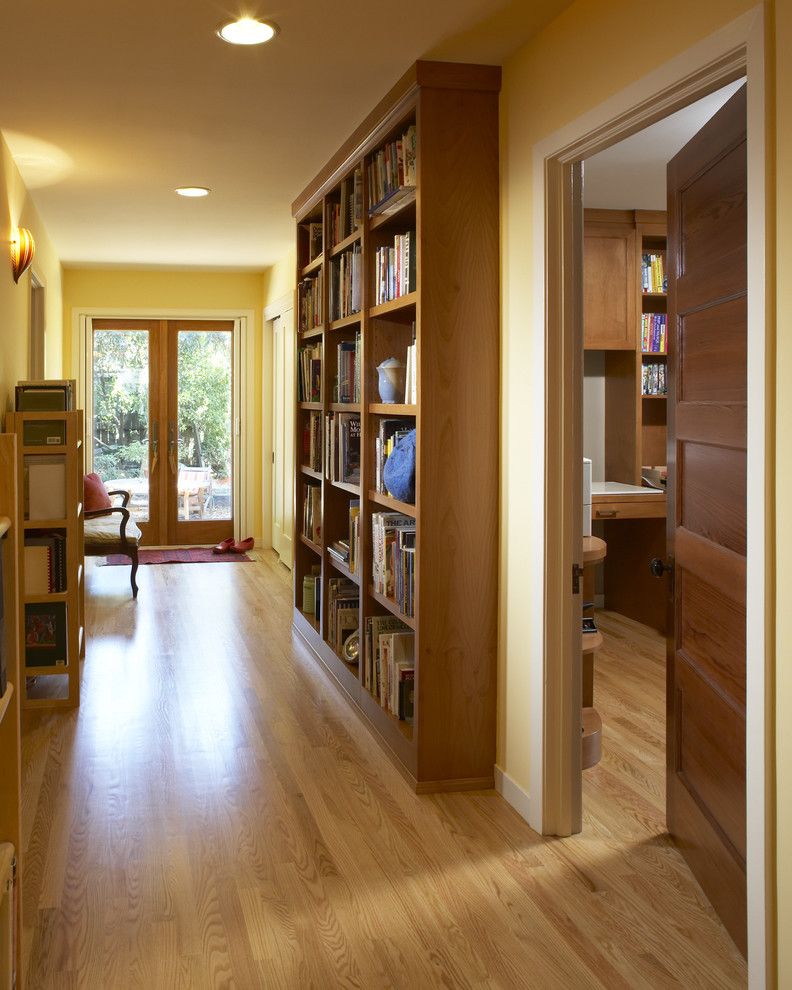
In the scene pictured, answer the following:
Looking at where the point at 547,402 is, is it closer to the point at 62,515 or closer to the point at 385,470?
the point at 385,470

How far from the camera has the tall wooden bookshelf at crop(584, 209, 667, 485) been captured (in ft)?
19.6

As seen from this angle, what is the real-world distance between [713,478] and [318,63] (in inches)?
75.8

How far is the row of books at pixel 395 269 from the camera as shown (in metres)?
3.59

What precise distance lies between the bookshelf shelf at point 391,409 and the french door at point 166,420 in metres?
5.33

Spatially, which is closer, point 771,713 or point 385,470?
point 771,713

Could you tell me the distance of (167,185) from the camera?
5.34 meters

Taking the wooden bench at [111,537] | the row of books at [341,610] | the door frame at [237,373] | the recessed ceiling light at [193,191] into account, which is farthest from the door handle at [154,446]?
the row of books at [341,610]

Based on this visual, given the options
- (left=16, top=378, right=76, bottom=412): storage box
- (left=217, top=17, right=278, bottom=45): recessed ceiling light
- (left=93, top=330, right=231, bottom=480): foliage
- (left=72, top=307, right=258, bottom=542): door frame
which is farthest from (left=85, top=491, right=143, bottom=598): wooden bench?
(left=217, top=17, right=278, bottom=45): recessed ceiling light

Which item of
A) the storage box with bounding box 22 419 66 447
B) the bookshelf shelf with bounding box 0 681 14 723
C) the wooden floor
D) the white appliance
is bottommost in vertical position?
the wooden floor

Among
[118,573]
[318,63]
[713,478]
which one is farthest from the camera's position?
[118,573]

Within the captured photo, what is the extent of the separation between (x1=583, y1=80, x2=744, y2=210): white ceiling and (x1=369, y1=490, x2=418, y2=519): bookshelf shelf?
1.66 meters

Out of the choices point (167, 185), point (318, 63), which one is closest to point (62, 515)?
point (167, 185)

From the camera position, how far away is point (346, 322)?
4.48m

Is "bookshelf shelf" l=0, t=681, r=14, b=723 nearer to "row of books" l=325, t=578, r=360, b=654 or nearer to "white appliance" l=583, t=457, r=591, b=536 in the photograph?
"white appliance" l=583, t=457, r=591, b=536
